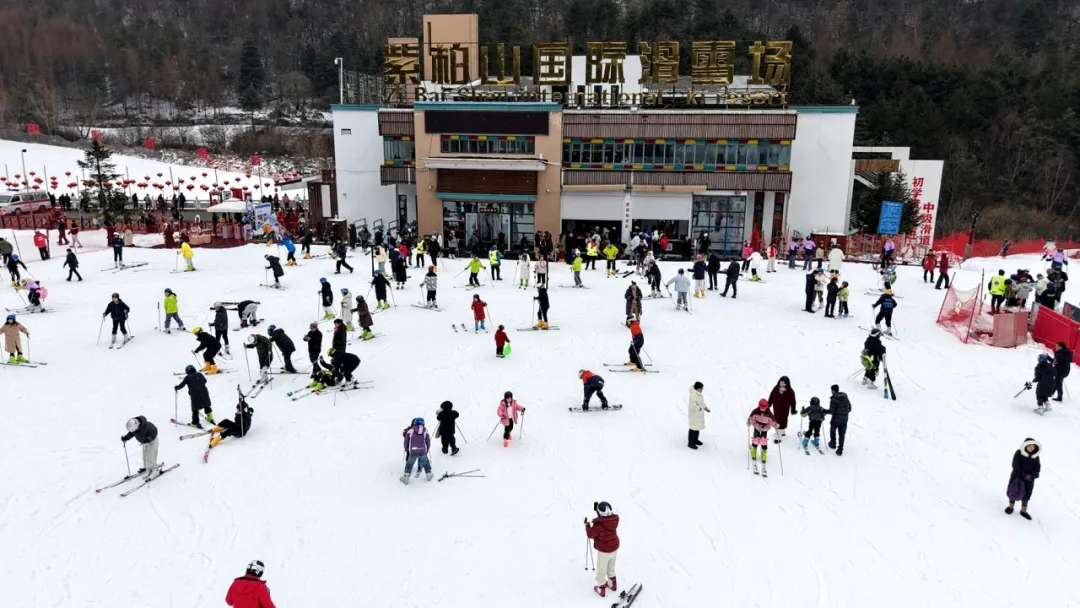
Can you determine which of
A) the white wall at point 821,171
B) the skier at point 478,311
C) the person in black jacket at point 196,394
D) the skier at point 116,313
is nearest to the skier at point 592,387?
the skier at point 478,311

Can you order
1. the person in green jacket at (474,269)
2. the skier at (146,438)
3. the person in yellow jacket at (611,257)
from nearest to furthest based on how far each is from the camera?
the skier at (146,438) → the person in green jacket at (474,269) → the person in yellow jacket at (611,257)

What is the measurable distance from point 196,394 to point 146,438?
5.99 feet

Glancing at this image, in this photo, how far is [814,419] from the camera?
42.4 feet

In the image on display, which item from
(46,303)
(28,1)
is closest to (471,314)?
(46,303)

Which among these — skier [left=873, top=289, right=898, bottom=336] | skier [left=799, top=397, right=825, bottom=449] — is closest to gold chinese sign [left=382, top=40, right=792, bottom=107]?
skier [left=873, top=289, right=898, bottom=336]

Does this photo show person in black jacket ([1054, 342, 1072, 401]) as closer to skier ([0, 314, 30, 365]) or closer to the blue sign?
the blue sign

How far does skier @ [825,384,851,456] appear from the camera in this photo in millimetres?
12797

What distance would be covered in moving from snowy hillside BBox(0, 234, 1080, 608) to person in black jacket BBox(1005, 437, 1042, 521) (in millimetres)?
332

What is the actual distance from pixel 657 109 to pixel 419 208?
13.0 m

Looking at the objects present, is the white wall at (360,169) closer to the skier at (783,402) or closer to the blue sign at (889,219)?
the blue sign at (889,219)

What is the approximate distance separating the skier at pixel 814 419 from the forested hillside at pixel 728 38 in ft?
163

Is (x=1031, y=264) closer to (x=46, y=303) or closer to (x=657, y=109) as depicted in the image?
(x=657, y=109)

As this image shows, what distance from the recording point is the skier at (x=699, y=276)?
23.3 metres

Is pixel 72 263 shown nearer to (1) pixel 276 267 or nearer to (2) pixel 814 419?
(1) pixel 276 267
